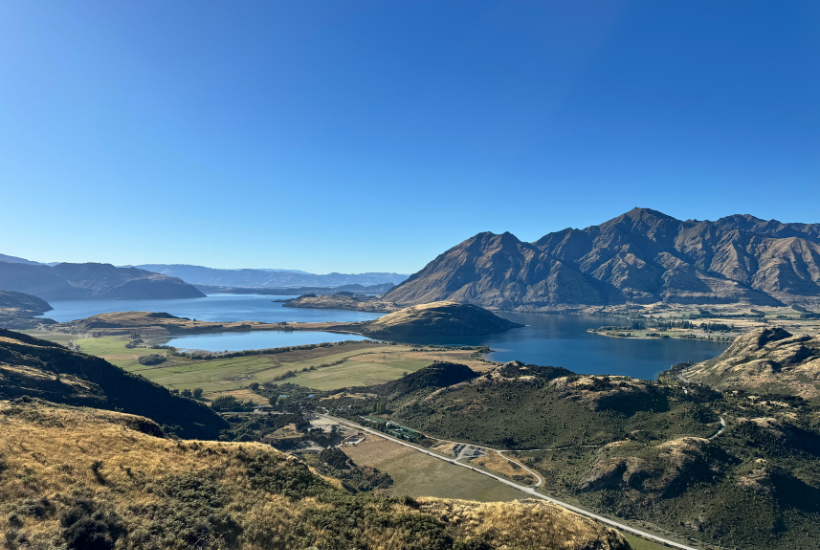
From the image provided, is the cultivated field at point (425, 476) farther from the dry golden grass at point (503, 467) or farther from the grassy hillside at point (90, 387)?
the grassy hillside at point (90, 387)

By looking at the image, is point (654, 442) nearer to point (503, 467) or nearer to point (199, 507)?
point (503, 467)

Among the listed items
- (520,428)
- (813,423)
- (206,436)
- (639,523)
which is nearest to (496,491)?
(639,523)

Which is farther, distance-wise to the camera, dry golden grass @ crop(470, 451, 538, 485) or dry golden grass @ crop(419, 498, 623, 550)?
dry golden grass @ crop(470, 451, 538, 485)

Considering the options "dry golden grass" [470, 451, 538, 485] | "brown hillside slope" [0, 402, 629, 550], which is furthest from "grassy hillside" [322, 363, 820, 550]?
"brown hillside slope" [0, 402, 629, 550]

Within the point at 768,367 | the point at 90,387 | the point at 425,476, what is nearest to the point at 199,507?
the point at 425,476

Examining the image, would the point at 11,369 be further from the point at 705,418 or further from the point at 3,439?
Answer: the point at 705,418

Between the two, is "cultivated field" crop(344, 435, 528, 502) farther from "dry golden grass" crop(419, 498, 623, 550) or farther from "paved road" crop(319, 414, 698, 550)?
"dry golden grass" crop(419, 498, 623, 550)
